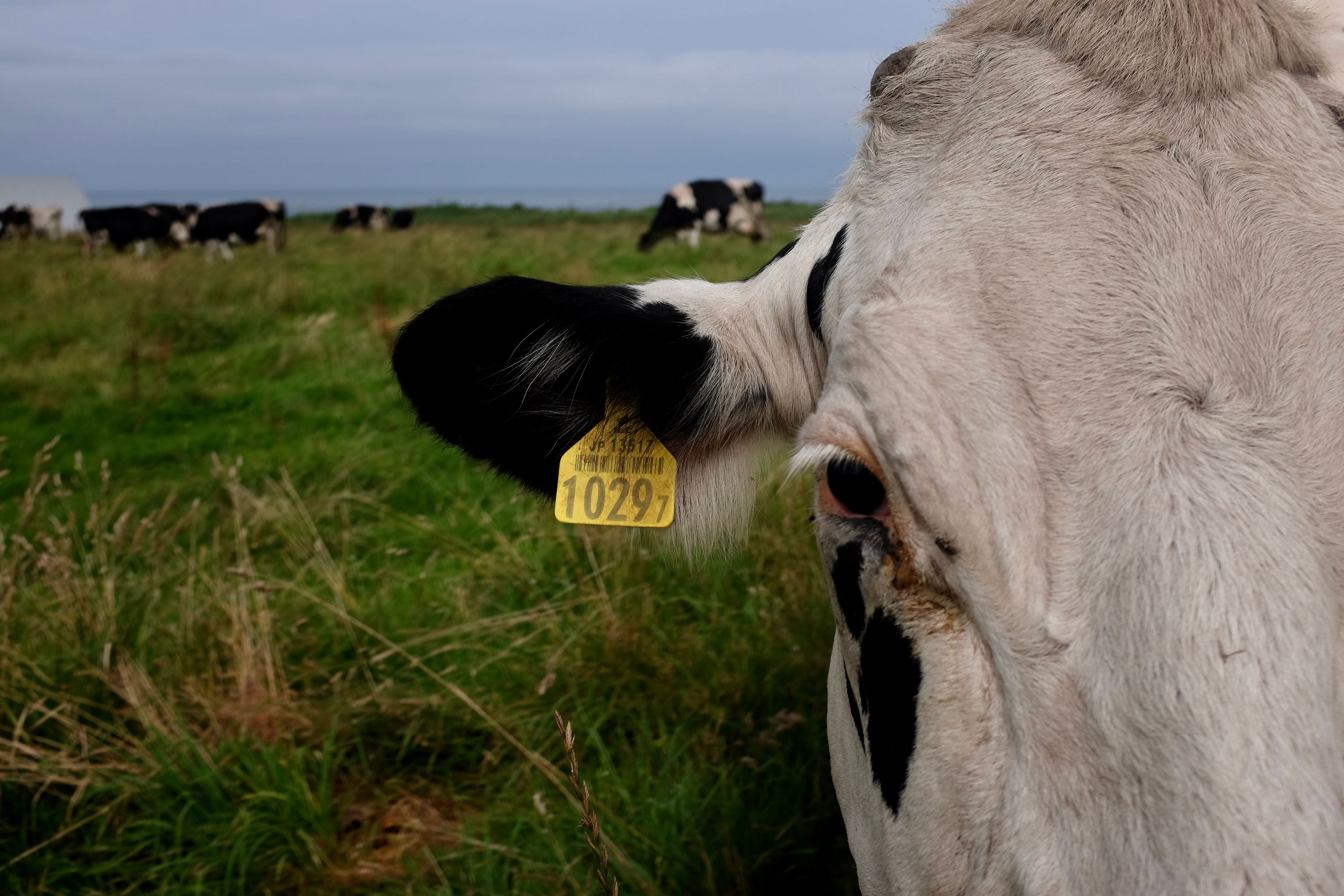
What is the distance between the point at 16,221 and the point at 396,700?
130 feet

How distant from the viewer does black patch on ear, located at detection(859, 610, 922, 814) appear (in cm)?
150

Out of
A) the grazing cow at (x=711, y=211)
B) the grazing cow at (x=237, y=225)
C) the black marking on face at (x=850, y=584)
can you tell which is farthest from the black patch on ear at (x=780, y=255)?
the grazing cow at (x=237, y=225)

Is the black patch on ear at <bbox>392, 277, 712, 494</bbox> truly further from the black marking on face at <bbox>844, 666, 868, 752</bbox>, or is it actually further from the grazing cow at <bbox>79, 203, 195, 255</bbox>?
the grazing cow at <bbox>79, 203, 195, 255</bbox>

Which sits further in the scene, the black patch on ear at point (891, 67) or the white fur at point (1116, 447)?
the black patch on ear at point (891, 67)

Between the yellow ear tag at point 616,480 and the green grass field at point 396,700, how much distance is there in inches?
11.5

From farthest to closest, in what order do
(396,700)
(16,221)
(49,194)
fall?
(49,194) < (16,221) < (396,700)

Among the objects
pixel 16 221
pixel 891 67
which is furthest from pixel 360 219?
pixel 891 67

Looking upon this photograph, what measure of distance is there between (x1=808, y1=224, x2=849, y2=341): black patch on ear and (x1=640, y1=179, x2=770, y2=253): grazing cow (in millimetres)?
26777

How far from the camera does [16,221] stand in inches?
1419

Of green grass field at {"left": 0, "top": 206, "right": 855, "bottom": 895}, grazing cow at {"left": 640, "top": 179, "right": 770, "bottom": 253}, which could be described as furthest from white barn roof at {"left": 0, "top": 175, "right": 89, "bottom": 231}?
green grass field at {"left": 0, "top": 206, "right": 855, "bottom": 895}

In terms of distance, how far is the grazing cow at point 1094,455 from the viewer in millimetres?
1126

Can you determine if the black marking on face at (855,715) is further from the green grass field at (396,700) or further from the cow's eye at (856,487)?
the green grass field at (396,700)

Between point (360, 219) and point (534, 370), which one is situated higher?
point (360, 219)

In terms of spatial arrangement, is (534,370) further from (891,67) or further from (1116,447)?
(1116,447)
